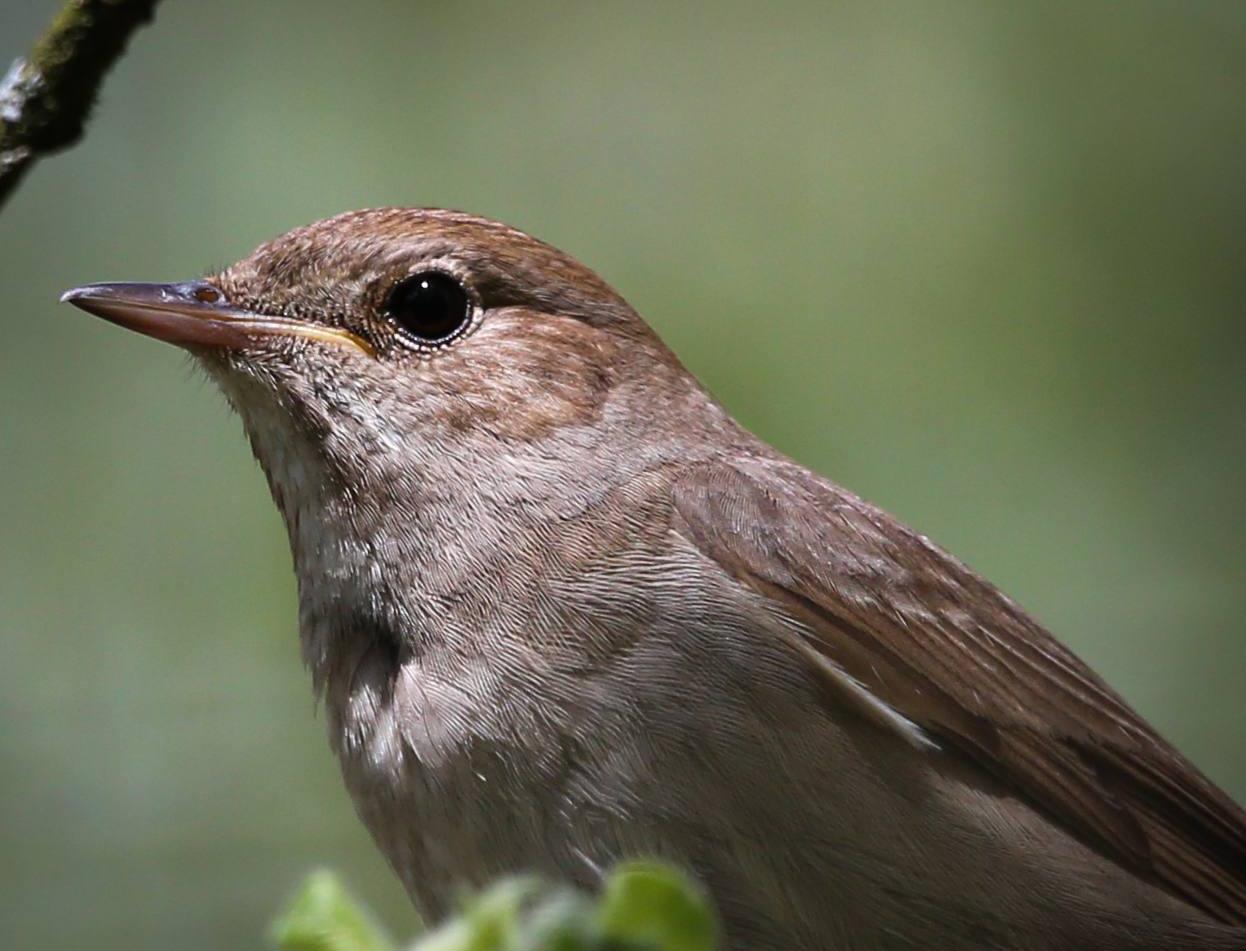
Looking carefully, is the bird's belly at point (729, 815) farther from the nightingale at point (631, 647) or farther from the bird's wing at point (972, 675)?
the bird's wing at point (972, 675)

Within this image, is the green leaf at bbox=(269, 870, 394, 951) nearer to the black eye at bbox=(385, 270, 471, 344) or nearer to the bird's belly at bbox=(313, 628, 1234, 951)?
the bird's belly at bbox=(313, 628, 1234, 951)

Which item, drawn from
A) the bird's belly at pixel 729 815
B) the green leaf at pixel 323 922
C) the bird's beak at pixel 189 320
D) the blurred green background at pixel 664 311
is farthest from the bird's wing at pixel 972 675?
the blurred green background at pixel 664 311

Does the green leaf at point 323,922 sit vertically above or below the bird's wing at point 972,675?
below

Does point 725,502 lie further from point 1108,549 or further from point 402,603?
point 1108,549

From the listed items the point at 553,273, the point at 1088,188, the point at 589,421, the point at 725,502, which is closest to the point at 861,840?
the point at 725,502

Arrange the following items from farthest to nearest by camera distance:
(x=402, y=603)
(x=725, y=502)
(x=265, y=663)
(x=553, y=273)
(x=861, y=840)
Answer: (x=265, y=663) → (x=553, y=273) → (x=725, y=502) → (x=402, y=603) → (x=861, y=840)

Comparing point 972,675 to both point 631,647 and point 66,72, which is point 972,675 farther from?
point 66,72

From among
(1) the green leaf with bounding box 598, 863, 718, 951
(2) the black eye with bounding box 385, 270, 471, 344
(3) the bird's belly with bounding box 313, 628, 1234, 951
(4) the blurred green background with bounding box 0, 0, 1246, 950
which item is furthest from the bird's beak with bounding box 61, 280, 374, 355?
(4) the blurred green background with bounding box 0, 0, 1246, 950
